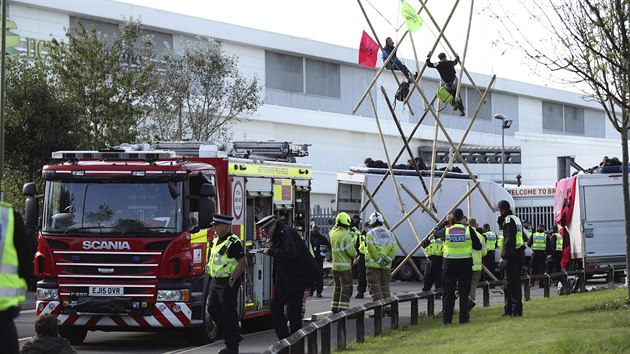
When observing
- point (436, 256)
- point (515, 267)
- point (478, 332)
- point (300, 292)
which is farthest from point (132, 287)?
point (436, 256)

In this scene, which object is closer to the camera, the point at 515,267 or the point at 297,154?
the point at 515,267

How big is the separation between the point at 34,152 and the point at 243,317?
16.5 meters

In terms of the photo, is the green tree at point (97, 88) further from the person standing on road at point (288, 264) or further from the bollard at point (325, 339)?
the bollard at point (325, 339)

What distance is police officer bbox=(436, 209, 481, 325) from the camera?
19656 mm

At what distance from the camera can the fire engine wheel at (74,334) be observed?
1841cm

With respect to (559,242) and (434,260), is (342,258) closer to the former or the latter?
(434,260)

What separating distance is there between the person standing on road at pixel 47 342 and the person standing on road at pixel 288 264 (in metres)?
6.50

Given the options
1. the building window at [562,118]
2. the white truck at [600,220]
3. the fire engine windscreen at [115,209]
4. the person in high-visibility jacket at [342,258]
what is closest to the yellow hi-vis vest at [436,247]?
the person in high-visibility jacket at [342,258]

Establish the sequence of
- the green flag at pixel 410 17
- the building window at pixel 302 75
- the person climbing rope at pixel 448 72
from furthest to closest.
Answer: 1. the building window at pixel 302 75
2. the person climbing rope at pixel 448 72
3. the green flag at pixel 410 17

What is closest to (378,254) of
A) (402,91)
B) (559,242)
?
(402,91)

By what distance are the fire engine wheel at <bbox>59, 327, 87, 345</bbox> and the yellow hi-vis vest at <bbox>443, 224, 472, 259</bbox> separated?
5638 millimetres

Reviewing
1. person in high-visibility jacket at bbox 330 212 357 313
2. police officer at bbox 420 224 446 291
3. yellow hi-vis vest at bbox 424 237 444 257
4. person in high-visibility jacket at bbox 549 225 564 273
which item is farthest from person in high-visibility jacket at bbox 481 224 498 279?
person in high-visibility jacket at bbox 330 212 357 313

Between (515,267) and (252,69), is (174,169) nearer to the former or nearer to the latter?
(515,267)

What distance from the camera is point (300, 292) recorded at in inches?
630
